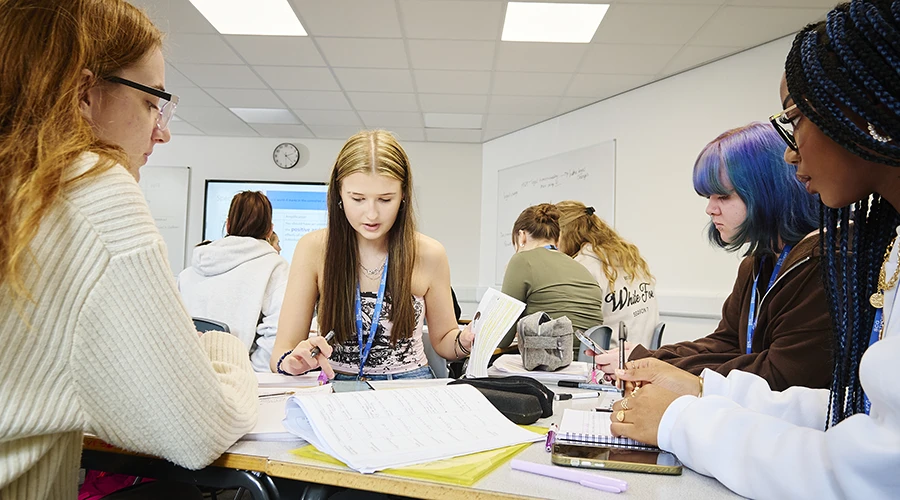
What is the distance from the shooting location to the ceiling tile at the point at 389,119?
6035mm

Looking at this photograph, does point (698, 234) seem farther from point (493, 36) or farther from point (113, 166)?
point (113, 166)

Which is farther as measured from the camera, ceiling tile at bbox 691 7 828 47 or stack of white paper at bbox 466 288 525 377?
ceiling tile at bbox 691 7 828 47

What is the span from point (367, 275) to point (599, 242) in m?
1.73

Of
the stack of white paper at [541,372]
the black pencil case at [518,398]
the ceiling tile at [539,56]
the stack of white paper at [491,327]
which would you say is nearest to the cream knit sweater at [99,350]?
the black pencil case at [518,398]

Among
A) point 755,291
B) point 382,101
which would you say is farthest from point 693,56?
point 755,291

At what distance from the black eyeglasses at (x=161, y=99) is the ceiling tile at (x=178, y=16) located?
116 inches

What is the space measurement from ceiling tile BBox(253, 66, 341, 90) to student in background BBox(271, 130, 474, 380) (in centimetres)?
323

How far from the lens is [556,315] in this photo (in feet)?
9.28

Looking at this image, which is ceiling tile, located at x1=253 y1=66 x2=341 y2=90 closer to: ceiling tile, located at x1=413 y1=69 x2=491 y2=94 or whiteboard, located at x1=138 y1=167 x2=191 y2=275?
ceiling tile, located at x1=413 y1=69 x2=491 y2=94

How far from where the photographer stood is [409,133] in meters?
6.79

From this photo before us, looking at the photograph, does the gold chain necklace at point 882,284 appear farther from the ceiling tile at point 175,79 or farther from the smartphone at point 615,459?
the ceiling tile at point 175,79

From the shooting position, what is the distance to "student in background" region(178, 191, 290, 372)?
3.00 m

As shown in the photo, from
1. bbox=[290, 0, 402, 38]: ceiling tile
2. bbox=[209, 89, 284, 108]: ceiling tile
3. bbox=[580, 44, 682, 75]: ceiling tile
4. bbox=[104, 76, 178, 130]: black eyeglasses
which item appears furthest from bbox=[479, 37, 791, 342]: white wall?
bbox=[104, 76, 178, 130]: black eyeglasses

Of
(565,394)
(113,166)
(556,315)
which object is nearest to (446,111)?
(556,315)
